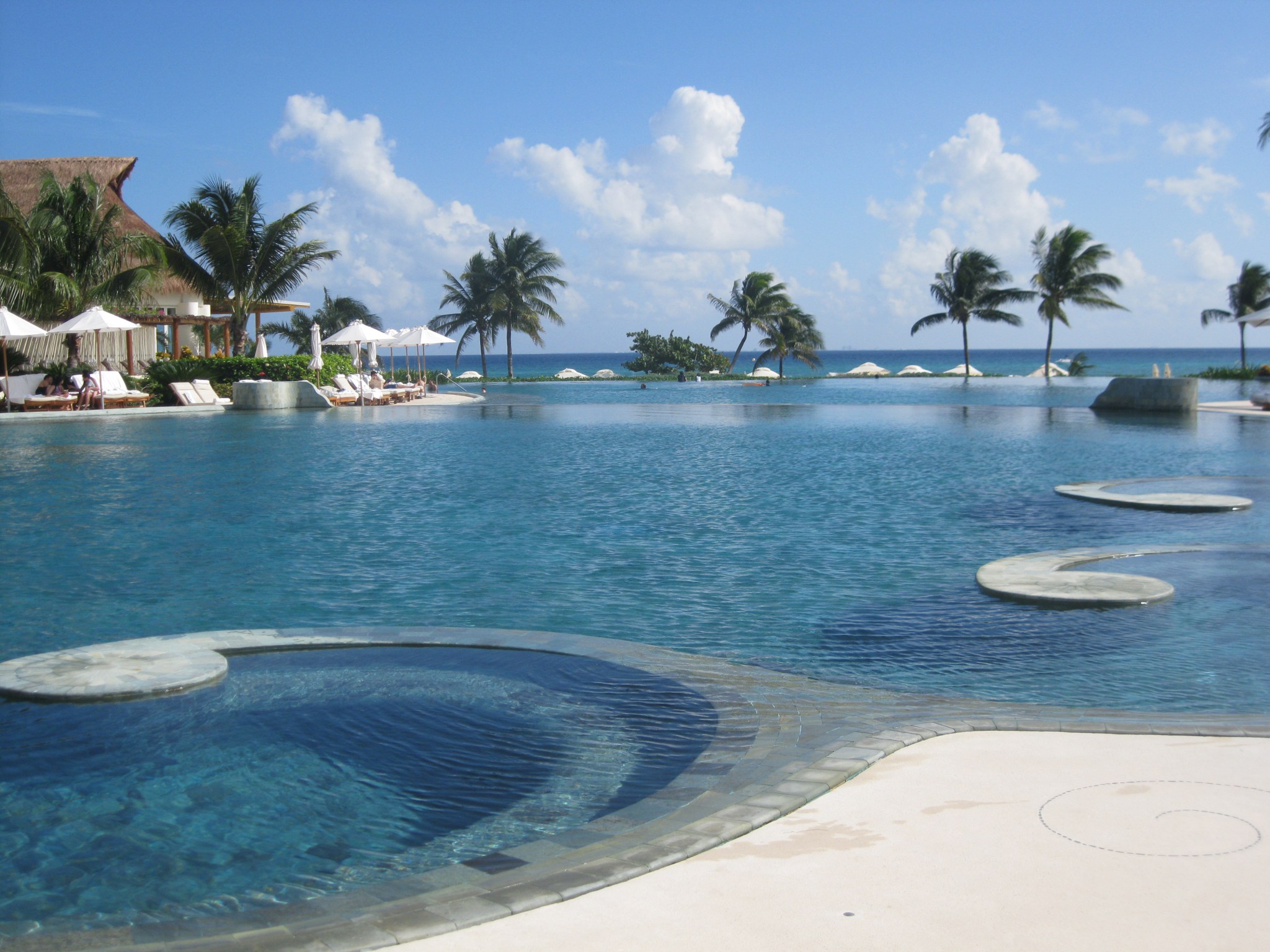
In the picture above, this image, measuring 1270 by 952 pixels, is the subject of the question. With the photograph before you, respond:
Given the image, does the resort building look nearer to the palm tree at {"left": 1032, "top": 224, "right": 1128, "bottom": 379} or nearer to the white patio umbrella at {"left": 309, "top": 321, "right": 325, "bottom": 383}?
the white patio umbrella at {"left": 309, "top": 321, "right": 325, "bottom": 383}

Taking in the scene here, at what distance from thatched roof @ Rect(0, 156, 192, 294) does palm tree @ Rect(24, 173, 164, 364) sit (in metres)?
5.54

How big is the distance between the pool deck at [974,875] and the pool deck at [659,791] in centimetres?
6

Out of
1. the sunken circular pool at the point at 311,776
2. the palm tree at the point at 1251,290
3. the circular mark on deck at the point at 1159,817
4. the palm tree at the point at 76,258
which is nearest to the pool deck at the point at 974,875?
the circular mark on deck at the point at 1159,817

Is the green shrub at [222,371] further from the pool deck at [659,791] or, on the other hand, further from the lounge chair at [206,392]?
the pool deck at [659,791]

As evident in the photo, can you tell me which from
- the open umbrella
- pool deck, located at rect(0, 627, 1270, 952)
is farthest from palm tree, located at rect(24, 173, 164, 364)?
pool deck, located at rect(0, 627, 1270, 952)

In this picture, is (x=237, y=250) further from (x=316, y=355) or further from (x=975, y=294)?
(x=975, y=294)

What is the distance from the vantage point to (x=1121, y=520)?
11.4 m

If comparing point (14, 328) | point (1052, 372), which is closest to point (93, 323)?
point (14, 328)

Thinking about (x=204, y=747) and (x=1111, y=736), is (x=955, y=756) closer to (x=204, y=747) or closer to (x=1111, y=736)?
(x=1111, y=736)

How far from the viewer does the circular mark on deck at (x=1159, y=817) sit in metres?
3.26

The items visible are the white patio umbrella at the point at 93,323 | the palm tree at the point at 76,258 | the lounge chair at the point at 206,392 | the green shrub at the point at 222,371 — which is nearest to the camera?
the white patio umbrella at the point at 93,323

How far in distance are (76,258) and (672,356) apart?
35895 mm

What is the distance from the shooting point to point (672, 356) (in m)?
61.5

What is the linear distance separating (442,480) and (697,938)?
516 inches
